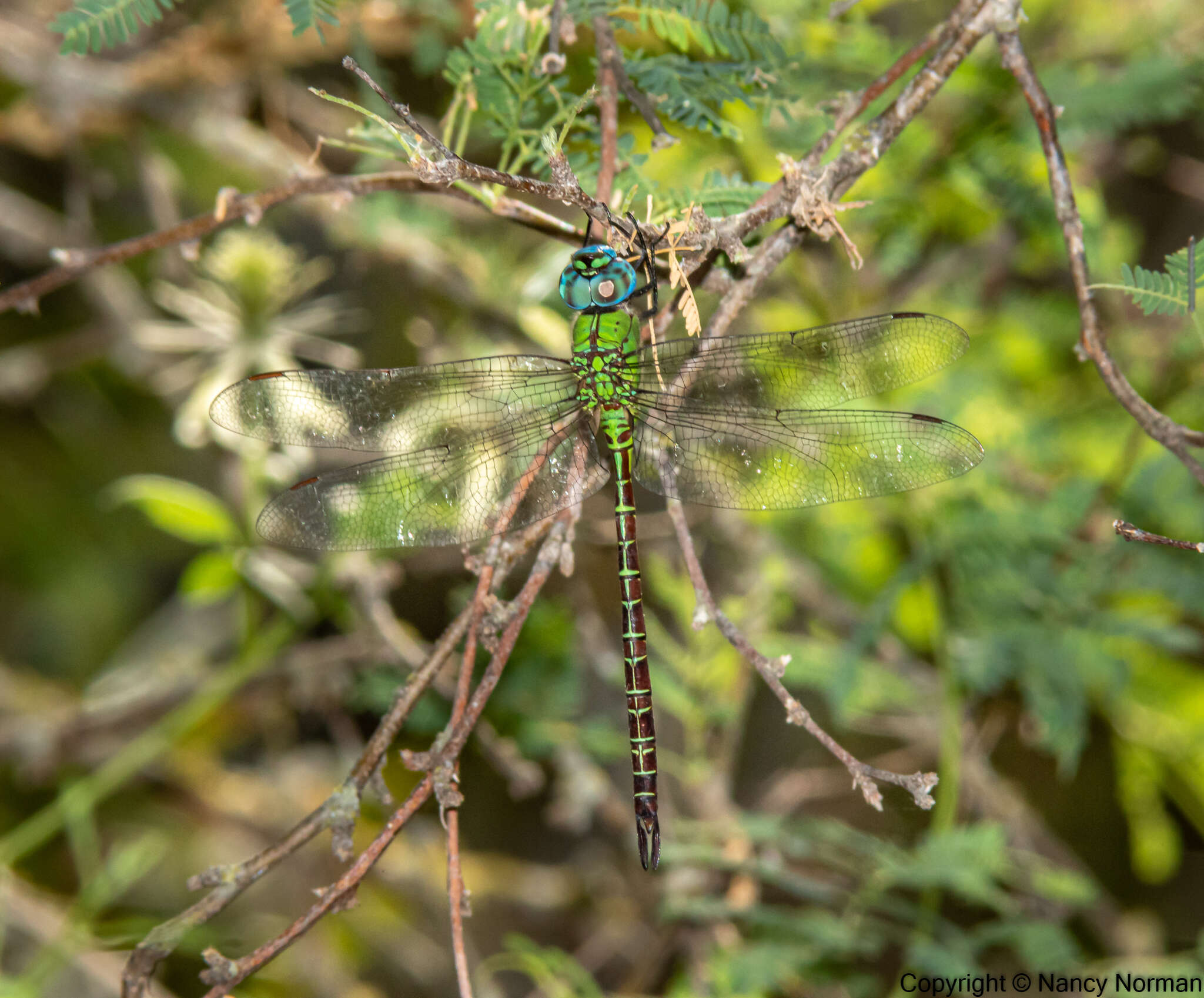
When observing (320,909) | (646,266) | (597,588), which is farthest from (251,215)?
(597,588)

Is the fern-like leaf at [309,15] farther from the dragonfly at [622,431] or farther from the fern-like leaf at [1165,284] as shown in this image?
the fern-like leaf at [1165,284]

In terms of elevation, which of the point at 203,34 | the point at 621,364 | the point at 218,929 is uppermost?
the point at 203,34

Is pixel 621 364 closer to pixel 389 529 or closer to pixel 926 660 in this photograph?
pixel 389 529

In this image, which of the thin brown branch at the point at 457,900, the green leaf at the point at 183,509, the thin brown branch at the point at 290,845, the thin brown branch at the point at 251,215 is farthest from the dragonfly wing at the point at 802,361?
the green leaf at the point at 183,509

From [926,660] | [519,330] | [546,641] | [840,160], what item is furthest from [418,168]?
[926,660]

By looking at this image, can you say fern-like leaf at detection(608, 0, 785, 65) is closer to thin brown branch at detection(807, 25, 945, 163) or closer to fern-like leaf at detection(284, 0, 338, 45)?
thin brown branch at detection(807, 25, 945, 163)

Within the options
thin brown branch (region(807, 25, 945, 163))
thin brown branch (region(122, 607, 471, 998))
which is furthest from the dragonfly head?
thin brown branch (region(122, 607, 471, 998))
